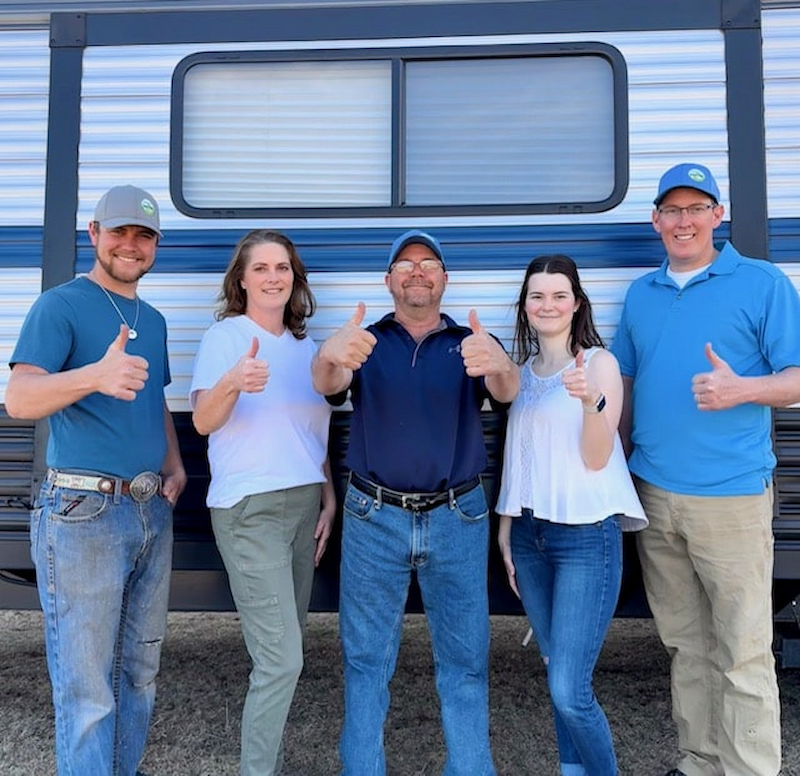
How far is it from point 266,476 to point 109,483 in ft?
1.64

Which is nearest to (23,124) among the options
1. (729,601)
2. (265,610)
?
(265,610)

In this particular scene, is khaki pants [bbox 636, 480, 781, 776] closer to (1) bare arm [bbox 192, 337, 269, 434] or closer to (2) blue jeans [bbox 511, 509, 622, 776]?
(2) blue jeans [bbox 511, 509, 622, 776]

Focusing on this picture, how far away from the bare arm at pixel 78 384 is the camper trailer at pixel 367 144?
0.82 meters

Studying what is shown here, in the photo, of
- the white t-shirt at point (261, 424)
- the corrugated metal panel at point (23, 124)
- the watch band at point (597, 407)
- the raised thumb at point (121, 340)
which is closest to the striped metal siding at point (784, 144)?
the watch band at point (597, 407)

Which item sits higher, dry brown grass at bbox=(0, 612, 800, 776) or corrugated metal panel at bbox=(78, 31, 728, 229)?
corrugated metal panel at bbox=(78, 31, 728, 229)

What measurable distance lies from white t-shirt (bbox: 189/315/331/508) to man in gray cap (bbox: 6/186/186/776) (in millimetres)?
208

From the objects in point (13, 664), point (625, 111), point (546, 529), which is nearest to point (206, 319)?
point (546, 529)

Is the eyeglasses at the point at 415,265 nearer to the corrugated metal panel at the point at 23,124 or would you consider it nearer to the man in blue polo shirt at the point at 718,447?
the man in blue polo shirt at the point at 718,447

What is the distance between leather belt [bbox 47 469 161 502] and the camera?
8.21ft

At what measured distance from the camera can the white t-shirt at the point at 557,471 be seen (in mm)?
2576

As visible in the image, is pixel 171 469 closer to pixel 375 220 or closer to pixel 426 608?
pixel 426 608

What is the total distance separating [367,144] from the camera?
3193mm

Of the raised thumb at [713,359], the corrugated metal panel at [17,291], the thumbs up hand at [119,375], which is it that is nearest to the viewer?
the thumbs up hand at [119,375]

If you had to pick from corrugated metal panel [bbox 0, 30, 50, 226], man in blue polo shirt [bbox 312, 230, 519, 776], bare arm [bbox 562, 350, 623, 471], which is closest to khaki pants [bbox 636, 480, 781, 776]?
bare arm [bbox 562, 350, 623, 471]
